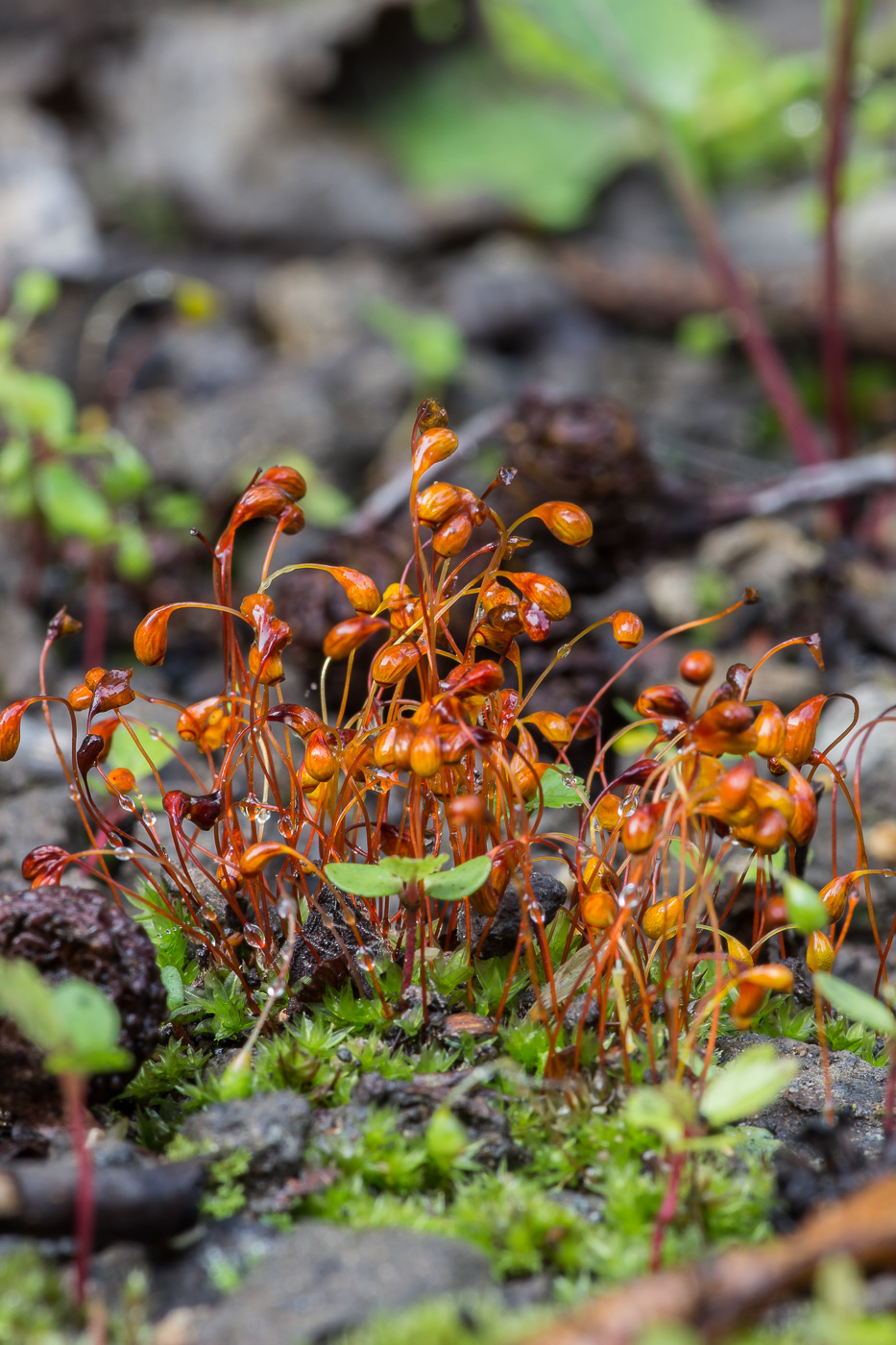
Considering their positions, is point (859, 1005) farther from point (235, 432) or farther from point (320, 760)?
point (235, 432)

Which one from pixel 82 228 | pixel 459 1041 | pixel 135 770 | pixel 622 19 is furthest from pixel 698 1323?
pixel 82 228

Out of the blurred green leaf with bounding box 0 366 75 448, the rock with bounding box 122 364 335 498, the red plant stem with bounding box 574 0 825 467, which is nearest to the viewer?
the blurred green leaf with bounding box 0 366 75 448

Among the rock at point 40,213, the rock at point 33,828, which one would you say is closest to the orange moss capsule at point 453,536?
the rock at point 33,828

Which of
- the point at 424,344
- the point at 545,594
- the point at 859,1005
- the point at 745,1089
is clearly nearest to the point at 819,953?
the point at 859,1005

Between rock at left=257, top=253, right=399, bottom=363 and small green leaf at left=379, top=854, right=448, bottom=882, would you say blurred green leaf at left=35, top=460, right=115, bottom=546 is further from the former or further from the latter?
small green leaf at left=379, top=854, right=448, bottom=882

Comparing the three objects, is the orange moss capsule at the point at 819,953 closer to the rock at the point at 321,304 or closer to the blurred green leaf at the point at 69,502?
the blurred green leaf at the point at 69,502

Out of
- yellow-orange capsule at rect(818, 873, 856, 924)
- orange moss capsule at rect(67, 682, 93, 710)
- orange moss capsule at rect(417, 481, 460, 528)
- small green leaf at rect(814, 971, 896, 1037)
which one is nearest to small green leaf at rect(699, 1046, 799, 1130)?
small green leaf at rect(814, 971, 896, 1037)

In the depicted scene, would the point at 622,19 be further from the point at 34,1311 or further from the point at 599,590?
the point at 34,1311
